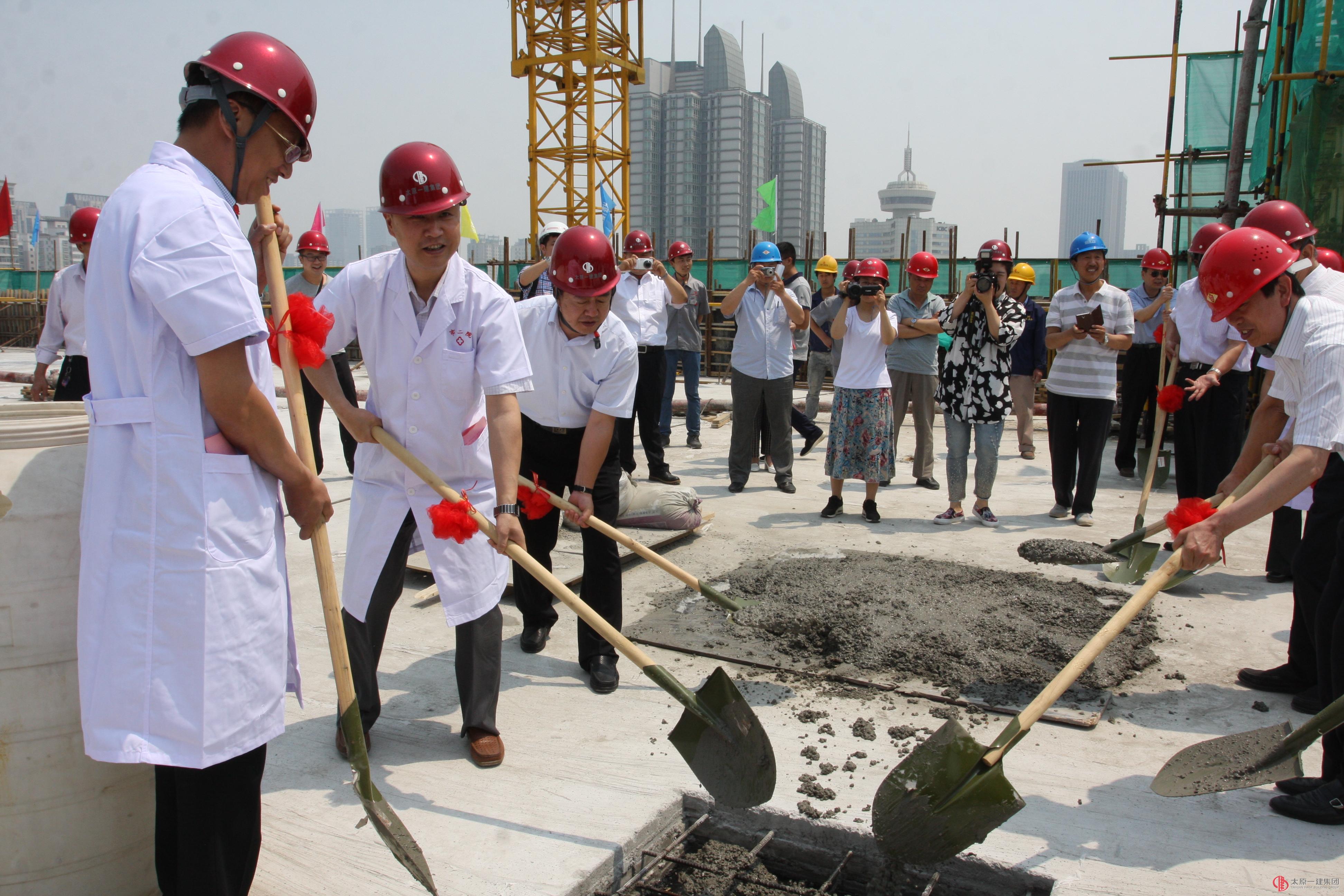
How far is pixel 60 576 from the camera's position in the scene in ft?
6.83

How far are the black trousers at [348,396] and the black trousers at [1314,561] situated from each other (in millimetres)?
4459

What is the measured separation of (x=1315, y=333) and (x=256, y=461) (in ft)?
10.3

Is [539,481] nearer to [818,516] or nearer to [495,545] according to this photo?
[495,545]

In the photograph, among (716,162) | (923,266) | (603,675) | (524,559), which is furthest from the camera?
(716,162)

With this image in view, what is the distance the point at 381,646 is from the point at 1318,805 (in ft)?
10.1

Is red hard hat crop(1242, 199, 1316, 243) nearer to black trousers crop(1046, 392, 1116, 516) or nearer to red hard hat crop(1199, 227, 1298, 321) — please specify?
red hard hat crop(1199, 227, 1298, 321)

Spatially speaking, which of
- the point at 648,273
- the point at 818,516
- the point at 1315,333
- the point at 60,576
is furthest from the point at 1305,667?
the point at 648,273

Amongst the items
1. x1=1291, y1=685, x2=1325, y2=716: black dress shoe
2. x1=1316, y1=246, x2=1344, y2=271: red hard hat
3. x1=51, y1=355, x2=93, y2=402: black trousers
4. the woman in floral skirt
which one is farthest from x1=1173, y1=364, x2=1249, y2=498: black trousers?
x1=51, y1=355, x2=93, y2=402: black trousers

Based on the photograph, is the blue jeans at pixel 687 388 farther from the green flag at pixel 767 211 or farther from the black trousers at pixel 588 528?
the black trousers at pixel 588 528

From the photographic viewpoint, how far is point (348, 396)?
535 cm

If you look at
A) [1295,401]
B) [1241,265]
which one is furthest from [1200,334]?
[1241,265]

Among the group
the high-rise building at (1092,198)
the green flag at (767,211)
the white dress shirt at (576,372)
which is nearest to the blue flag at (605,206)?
the green flag at (767,211)

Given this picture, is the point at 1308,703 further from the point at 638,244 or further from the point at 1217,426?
the point at 638,244

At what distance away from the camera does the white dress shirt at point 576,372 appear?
3814 mm
